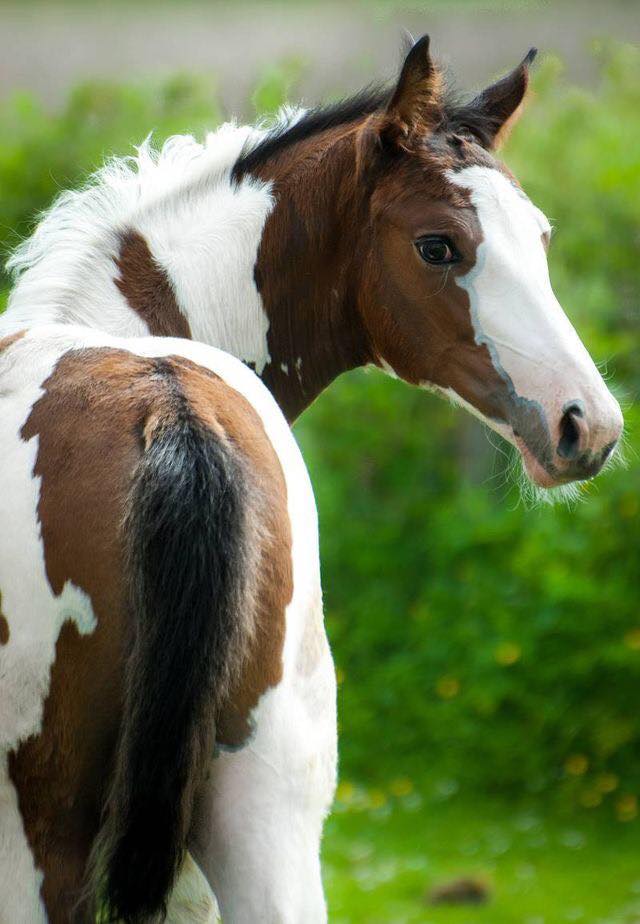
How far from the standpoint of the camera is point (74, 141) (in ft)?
26.0

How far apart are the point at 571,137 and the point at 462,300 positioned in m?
6.02

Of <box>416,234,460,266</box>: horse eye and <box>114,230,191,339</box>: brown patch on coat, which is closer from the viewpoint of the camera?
<box>416,234,460,266</box>: horse eye

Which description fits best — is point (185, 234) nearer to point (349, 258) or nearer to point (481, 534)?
point (349, 258)

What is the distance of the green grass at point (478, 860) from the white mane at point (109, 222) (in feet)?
13.0

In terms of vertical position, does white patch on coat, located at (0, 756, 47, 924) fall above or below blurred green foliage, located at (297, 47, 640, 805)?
above

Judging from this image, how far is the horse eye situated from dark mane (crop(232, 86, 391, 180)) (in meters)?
0.47

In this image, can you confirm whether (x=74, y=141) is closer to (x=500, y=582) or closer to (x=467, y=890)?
(x=500, y=582)

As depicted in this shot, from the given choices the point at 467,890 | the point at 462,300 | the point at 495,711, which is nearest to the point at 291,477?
the point at 462,300

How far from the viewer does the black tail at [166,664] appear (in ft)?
6.20

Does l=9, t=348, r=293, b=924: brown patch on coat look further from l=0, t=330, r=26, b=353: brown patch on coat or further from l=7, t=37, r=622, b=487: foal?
l=7, t=37, r=622, b=487: foal

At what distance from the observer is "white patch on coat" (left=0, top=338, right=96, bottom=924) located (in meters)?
1.96

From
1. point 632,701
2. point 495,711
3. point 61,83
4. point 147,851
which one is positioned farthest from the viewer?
point 61,83

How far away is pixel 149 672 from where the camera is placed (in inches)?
74.7

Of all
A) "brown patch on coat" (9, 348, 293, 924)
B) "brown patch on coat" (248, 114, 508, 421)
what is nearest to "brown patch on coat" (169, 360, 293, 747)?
"brown patch on coat" (9, 348, 293, 924)
